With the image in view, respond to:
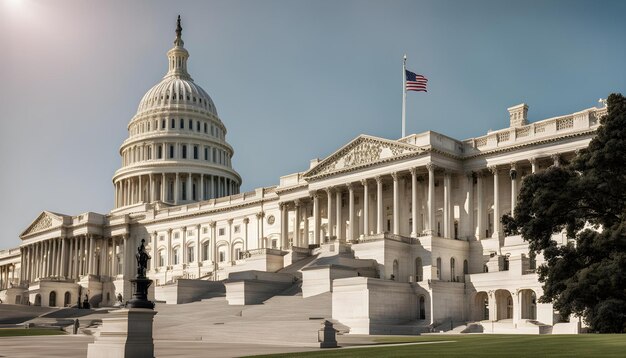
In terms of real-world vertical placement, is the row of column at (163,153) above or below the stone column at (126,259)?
above

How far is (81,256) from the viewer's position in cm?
15100

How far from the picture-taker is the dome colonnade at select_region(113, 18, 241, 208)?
16512 centimetres

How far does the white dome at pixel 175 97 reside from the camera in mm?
176012

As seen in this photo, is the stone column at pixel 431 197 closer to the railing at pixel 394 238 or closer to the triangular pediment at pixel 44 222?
the railing at pixel 394 238

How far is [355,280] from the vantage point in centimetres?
7062

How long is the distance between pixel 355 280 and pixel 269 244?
2088 inches

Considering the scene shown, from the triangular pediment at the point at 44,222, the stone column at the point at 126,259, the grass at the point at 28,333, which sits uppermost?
the triangular pediment at the point at 44,222

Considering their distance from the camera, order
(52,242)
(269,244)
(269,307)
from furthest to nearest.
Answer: (52,242)
(269,244)
(269,307)

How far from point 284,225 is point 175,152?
59532 mm

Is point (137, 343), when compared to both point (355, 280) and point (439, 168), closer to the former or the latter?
point (355, 280)

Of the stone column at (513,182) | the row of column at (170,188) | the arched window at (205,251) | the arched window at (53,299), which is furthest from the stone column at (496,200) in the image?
the row of column at (170,188)

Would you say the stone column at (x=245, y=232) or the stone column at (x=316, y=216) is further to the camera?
the stone column at (x=245, y=232)

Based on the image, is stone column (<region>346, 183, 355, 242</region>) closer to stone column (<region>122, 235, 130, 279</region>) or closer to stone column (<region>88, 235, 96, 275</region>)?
stone column (<region>122, 235, 130, 279</region>)

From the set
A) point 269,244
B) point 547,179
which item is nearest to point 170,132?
point 269,244
